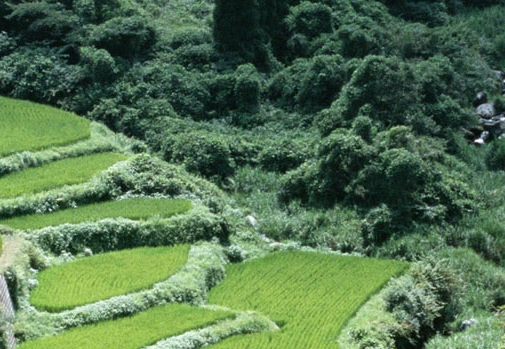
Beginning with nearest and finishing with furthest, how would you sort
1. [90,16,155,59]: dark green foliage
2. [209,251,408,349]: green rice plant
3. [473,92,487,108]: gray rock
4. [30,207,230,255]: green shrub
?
1. [209,251,408,349]: green rice plant
2. [30,207,230,255]: green shrub
3. [90,16,155,59]: dark green foliage
4. [473,92,487,108]: gray rock

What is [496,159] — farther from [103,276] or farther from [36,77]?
[103,276]

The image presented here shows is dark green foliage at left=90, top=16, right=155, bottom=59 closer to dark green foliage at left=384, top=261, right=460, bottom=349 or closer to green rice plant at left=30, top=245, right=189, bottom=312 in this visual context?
green rice plant at left=30, top=245, right=189, bottom=312

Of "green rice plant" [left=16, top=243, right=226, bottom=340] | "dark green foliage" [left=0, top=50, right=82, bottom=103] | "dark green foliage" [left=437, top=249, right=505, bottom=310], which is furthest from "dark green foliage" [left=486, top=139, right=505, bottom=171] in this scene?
"dark green foliage" [left=0, top=50, right=82, bottom=103]

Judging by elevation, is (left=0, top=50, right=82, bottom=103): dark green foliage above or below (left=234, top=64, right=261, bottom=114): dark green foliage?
above

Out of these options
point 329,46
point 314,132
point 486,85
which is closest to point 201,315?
point 314,132

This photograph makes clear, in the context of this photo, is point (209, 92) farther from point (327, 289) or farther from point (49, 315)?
point (49, 315)

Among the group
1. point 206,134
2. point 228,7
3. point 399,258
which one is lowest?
point 399,258

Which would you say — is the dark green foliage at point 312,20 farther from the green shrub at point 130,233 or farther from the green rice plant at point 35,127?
the green shrub at point 130,233
